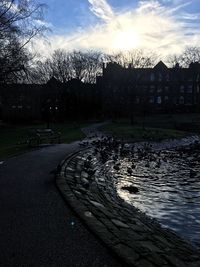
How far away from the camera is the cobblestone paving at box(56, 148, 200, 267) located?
261 inches

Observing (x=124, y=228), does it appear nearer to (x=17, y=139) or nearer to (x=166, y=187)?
(x=166, y=187)

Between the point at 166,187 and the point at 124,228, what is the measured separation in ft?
23.5

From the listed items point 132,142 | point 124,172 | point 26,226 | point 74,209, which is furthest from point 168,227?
point 132,142

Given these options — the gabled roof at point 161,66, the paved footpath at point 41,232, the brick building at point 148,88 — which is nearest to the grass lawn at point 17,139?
the paved footpath at point 41,232

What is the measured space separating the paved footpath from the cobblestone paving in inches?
10.2

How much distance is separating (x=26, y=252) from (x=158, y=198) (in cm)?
773

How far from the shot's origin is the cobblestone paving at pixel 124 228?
6.63 meters

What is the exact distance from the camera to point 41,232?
A: 7609 millimetres

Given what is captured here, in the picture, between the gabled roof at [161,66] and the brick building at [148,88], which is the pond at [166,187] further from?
the gabled roof at [161,66]

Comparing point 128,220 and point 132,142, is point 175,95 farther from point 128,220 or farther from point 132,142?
point 128,220

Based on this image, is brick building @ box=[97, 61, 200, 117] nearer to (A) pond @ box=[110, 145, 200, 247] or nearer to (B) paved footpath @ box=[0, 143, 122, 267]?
(A) pond @ box=[110, 145, 200, 247]

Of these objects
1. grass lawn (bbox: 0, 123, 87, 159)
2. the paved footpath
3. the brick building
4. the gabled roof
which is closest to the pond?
the paved footpath

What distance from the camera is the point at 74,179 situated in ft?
47.2

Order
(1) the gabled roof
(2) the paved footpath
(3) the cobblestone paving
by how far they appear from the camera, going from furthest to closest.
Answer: (1) the gabled roof → (3) the cobblestone paving → (2) the paved footpath
